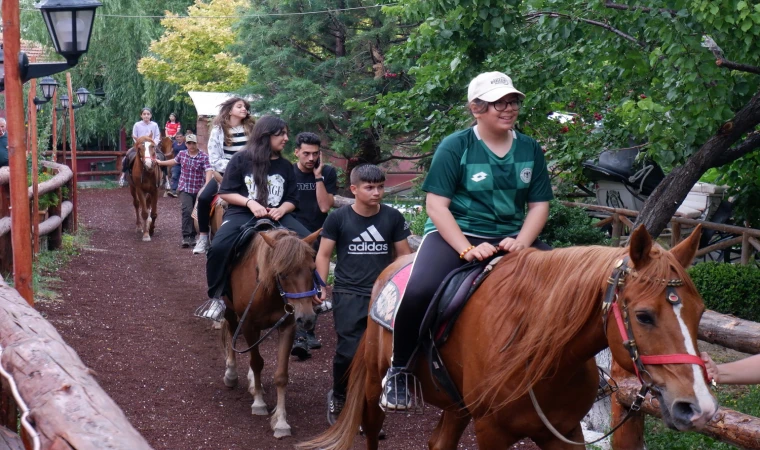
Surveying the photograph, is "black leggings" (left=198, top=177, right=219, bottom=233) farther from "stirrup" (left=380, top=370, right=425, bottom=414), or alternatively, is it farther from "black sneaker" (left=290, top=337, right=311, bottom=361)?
"stirrup" (left=380, top=370, right=425, bottom=414)

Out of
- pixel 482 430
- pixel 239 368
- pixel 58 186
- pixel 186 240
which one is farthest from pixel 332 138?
pixel 482 430

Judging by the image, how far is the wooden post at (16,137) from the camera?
5512 mm

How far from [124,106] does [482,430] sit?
1261 inches

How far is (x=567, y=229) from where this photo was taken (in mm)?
11969

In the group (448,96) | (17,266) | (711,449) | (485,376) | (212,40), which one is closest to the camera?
(485,376)

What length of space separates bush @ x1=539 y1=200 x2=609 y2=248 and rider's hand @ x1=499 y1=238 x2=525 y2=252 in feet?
24.2

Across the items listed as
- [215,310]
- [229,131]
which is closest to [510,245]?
[215,310]

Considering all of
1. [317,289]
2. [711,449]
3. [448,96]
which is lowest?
[711,449]

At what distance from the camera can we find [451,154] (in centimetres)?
461

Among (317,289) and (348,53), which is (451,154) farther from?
(348,53)

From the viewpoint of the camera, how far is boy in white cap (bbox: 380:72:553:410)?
4.55m

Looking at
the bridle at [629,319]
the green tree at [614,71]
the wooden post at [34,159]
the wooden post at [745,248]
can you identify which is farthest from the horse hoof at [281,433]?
the wooden post at [745,248]

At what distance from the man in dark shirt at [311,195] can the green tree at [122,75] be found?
24.3m

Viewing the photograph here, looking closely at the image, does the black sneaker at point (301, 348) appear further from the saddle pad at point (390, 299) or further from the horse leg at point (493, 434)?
the horse leg at point (493, 434)
